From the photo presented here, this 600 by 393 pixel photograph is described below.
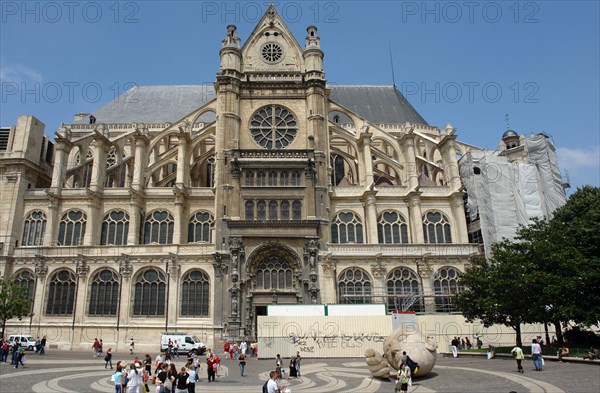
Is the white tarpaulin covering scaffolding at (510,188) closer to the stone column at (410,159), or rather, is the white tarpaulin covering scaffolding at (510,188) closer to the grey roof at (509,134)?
the stone column at (410,159)

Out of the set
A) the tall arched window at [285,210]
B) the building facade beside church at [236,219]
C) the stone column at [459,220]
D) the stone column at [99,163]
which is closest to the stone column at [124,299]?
the building facade beside church at [236,219]

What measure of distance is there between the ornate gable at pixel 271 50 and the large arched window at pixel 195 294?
19.0 m

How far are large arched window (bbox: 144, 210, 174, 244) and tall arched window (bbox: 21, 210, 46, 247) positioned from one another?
26.7 ft

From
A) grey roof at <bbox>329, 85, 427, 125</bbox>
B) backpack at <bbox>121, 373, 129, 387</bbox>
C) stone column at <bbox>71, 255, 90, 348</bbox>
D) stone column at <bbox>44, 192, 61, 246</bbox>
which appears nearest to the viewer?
backpack at <bbox>121, 373, 129, 387</bbox>

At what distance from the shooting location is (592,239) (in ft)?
92.2

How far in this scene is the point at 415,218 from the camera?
124 feet

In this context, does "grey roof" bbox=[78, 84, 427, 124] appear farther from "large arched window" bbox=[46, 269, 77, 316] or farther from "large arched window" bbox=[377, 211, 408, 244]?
"large arched window" bbox=[46, 269, 77, 316]

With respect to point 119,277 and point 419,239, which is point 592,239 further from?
point 119,277

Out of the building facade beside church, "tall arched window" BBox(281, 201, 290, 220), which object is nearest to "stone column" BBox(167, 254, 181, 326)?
the building facade beside church

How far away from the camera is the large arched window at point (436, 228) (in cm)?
3803

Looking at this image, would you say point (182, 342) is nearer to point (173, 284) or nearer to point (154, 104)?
point (173, 284)

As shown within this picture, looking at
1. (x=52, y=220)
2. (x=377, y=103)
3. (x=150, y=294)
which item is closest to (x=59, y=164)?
(x=52, y=220)

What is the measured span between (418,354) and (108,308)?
85.8 ft

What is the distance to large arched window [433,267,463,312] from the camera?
116 ft
